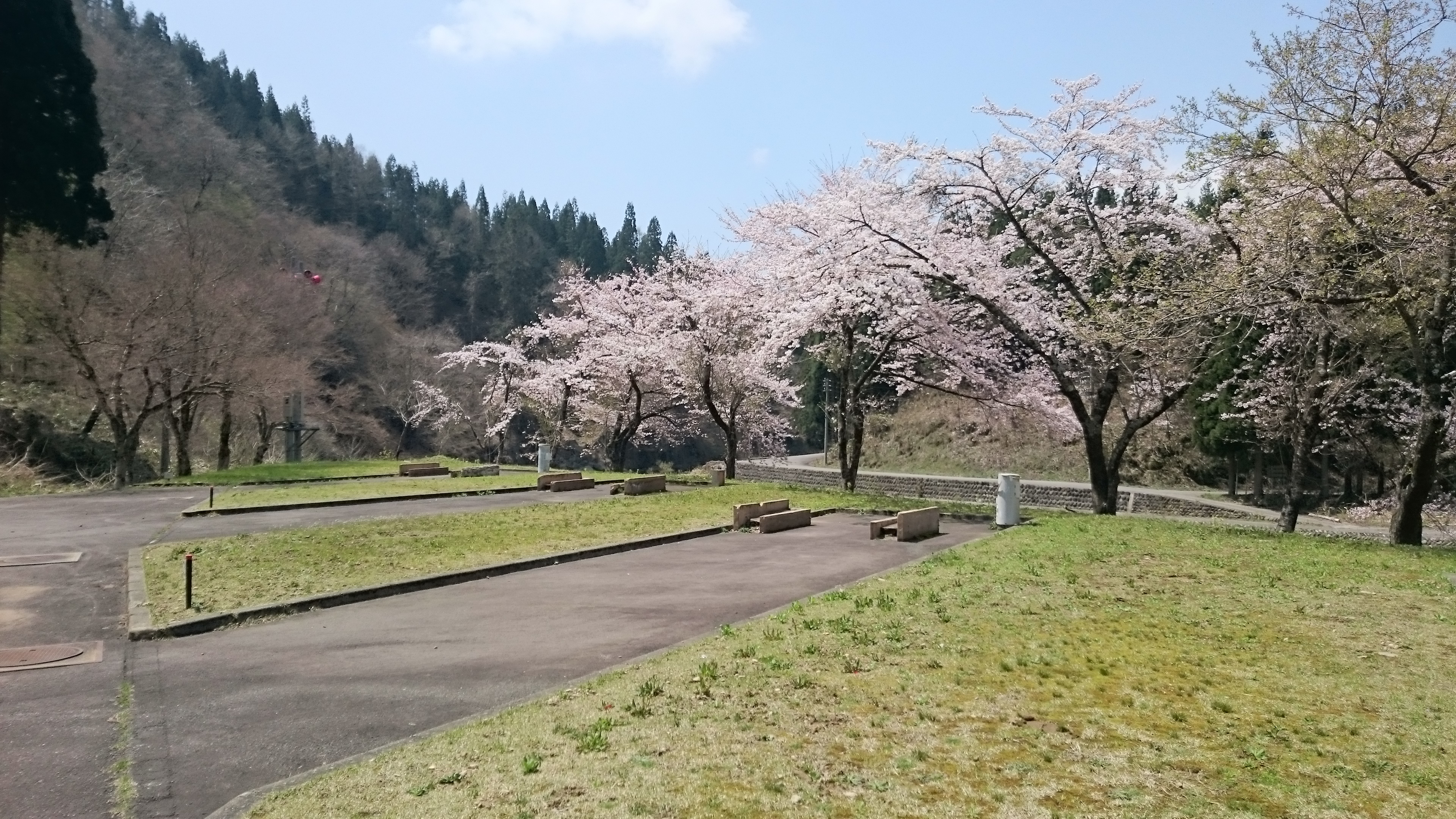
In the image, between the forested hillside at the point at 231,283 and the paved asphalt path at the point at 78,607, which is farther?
the forested hillside at the point at 231,283

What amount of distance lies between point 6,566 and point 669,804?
1035 centimetres

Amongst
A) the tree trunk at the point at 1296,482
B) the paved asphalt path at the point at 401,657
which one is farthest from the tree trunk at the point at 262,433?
the tree trunk at the point at 1296,482

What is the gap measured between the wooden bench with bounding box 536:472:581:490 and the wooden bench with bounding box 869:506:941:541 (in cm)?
866

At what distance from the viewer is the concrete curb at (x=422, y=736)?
160 inches

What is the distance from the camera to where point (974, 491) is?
119ft

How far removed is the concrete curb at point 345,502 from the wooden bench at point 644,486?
2.37 ft

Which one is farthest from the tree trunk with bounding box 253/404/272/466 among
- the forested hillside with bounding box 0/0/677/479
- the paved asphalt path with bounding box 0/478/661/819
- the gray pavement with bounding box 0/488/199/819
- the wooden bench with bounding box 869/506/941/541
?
the wooden bench with bounding box 869/506/941/541

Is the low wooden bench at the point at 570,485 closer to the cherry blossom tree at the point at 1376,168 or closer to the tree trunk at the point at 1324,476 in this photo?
the cherry blossom tree at the point at 1376,168

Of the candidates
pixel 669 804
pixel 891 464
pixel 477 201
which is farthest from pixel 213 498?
pixel 477 201

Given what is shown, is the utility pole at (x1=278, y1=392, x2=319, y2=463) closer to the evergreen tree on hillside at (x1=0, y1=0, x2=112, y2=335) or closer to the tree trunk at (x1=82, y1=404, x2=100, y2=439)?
the tree trunk at (x1=82, y1=404, x2=100, y2=439)

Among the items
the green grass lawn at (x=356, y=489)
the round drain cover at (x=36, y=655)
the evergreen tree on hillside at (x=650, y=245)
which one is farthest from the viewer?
the evergreen tree on hillside at (x=650, y=245)

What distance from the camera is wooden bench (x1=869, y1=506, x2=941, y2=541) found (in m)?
12.7

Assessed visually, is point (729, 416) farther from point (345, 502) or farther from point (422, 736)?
point (422, 736)

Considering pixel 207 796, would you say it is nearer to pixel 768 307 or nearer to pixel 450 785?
pixel 450 785
